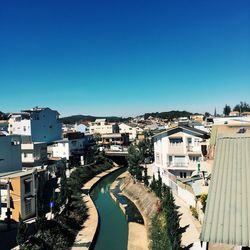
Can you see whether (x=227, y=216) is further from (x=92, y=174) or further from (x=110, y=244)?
(x=92, y=174)

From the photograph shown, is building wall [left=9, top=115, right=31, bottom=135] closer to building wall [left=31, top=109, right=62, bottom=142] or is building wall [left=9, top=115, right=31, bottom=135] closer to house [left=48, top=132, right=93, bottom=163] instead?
building wall [left=31, top=109, right=62, bottom=142]

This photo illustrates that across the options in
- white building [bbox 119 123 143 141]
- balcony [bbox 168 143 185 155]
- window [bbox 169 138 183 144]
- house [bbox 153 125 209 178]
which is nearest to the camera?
house [bbox 153 125 209 178]

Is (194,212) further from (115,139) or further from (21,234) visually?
(115,139)

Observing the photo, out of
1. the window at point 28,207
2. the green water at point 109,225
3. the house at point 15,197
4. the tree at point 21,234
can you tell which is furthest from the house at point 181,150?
the tree at point 21,234

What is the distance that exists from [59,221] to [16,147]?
48.2ft

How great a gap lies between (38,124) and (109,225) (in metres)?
32.9

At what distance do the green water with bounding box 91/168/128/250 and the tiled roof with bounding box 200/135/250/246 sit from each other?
57.0 ft

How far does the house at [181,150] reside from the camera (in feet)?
112

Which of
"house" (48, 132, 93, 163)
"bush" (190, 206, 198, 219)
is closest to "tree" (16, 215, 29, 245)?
"bush" (190, 206, 198, 219)

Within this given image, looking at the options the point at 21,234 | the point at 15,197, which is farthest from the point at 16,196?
the point at 21,234

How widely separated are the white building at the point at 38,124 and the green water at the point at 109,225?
1917cm

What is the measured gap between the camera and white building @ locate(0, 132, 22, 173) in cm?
3341

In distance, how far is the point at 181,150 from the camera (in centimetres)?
3484

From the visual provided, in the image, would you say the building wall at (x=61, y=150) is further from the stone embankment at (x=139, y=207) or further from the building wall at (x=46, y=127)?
the stone embankment at (x=139, y=207)
